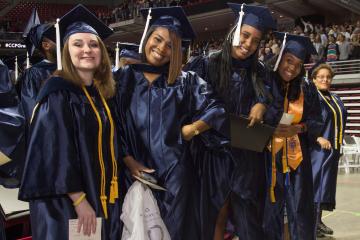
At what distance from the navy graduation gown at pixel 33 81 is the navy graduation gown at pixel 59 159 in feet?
3.60

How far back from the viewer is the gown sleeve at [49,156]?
1.83 metres

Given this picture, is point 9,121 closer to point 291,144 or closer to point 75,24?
point 75,24

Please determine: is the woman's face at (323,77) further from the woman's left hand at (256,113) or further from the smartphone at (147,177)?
the smartphone at (147,177)

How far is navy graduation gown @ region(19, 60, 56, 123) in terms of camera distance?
2.95m

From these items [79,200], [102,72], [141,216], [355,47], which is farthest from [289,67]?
[355,47]

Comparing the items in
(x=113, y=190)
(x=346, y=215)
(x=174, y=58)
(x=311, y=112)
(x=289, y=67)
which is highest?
(x=174, y=58)

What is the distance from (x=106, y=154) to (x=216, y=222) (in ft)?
3.42

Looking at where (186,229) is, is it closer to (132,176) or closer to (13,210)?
(132,176)

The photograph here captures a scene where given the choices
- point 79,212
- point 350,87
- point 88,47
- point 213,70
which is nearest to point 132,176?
point 79,212

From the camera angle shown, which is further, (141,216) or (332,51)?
(332,51)

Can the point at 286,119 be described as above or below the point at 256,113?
below

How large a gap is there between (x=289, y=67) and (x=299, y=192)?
0.84m

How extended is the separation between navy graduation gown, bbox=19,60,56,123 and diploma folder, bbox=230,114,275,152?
1.24m

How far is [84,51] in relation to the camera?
196cm
